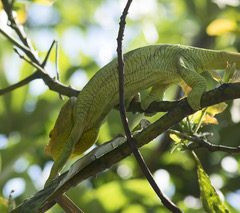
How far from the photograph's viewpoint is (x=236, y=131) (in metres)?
2.55

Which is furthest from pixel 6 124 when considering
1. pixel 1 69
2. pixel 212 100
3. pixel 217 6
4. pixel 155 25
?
pixel 212 100

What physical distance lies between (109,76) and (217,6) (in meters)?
1.69

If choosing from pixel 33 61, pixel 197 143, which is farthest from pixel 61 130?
pixel 197 143

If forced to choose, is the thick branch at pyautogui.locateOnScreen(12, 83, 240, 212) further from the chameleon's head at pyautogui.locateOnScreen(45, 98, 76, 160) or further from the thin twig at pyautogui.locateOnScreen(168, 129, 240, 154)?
the chameleon's head at pyautogui.locateOnScreen(45, 98, 76, 160)

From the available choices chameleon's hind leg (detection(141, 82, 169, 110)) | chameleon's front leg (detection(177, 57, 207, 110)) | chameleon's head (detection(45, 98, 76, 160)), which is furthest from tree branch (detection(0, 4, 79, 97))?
chameleon's front leg (detection(177, 57, 207, 110))

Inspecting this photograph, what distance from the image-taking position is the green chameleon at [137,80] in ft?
4.49

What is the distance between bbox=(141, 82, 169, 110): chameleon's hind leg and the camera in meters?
1.43

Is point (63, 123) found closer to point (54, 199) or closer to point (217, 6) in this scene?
point (54, 199)

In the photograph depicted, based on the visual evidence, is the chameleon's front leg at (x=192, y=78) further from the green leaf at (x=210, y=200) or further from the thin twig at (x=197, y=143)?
the green leaf at (x=210, y=200)

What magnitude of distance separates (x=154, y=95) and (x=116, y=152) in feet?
0.97

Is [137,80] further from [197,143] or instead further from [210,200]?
[210,200]

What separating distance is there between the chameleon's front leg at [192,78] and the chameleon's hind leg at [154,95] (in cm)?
10

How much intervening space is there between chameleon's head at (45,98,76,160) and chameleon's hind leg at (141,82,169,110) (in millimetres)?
163

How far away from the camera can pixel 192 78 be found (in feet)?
4.35
